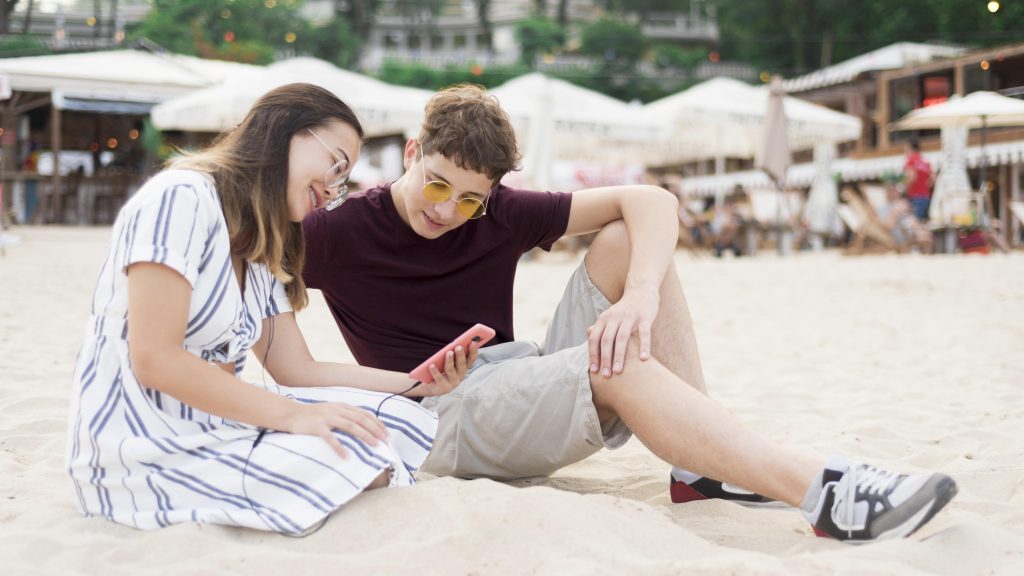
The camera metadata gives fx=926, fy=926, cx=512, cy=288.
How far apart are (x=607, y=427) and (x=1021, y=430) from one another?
163cm

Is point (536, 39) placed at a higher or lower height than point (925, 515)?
higher

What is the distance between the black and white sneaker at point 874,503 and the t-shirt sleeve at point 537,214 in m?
1.00

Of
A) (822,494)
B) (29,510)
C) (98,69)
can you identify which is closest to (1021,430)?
(822,494)

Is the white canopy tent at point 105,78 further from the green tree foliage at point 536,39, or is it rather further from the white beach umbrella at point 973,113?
the green tree foliage at point 536,39

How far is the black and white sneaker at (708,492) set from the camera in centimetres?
212

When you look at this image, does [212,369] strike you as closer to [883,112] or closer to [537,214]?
[537,214]

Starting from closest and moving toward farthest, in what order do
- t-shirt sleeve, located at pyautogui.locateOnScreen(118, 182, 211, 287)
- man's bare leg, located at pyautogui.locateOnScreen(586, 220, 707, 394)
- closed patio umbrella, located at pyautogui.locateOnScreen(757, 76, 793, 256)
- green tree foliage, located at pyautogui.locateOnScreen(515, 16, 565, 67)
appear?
t-shirt sleeve, located at pyautogui.locateOnScreen(118, 182, 211, 287) < man's bare leg, located at pyautogui.locateOnScreen(586, 220, 707, 394) < closed patio umbrella, located at pyautogui.locateOnScreen(757, 76, 793, 256) < green tree foliage, located at pyautogui.locateOnScreen(515, 16, 565, 67)

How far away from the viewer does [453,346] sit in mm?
2057

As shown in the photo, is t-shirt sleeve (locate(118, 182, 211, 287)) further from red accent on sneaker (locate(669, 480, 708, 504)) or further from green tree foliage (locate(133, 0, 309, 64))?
green tree foliage (locate(133, 0, 309, 64))

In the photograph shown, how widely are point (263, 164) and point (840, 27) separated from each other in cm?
4128

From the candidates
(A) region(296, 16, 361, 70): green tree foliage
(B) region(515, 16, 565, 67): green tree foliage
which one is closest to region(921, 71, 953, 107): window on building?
(B) region(515, 16, 565, 67): green tree foliage

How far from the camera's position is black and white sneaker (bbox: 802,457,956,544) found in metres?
1.71

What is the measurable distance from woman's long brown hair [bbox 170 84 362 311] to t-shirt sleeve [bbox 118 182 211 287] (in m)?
0.09

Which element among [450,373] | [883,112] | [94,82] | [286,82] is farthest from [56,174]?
[883,112]
